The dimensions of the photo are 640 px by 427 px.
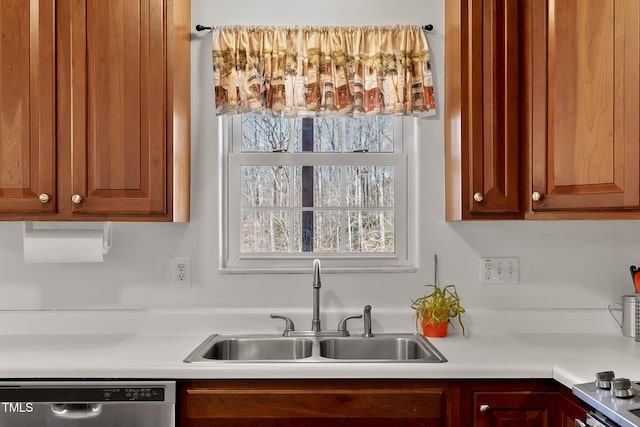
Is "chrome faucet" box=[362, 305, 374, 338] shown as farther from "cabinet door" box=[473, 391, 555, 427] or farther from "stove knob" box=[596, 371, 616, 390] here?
"stove knob" box=[596, 371, 616, 390]

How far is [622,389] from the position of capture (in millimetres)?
1414

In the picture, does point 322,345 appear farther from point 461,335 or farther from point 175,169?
point 175,169

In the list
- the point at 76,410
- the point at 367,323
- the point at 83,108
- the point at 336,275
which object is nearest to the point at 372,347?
the point at 367,323

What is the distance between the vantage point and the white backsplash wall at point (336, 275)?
2412 mm

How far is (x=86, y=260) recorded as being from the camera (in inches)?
85.7

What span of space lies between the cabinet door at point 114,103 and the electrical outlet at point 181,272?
407 mm

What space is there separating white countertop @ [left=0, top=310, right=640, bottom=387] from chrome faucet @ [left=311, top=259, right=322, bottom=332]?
0.28 meters

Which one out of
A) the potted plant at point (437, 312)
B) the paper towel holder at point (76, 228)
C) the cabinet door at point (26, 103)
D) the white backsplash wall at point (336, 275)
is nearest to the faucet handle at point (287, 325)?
the white backsplash wall at point (336, 275)

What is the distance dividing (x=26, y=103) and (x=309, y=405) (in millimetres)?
1450

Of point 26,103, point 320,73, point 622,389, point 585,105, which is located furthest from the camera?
point 320,73

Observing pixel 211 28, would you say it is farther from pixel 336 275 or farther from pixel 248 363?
pixel 248 363

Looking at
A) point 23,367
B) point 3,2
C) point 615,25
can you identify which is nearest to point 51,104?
point 3,2

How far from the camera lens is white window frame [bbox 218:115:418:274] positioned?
2484 millimetres

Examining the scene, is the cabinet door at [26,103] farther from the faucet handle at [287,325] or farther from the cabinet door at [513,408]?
the cabinet door at [513,408]
